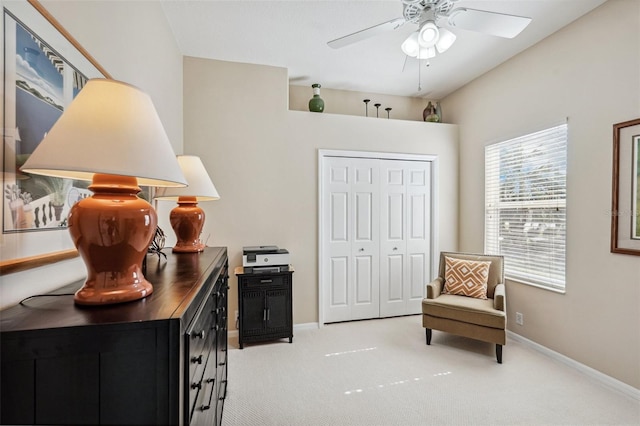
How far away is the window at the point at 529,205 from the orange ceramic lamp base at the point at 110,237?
3.31 meters

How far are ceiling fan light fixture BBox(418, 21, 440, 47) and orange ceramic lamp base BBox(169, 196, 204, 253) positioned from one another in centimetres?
176

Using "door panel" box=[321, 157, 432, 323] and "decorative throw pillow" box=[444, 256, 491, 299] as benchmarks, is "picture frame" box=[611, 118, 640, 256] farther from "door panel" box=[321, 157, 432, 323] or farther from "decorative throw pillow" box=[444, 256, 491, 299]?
"door panel" box=[321, 157, 432, 323]

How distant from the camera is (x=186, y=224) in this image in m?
1.78

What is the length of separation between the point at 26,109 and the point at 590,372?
3788 millimetres

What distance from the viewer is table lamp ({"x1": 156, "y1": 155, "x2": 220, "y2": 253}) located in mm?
1708

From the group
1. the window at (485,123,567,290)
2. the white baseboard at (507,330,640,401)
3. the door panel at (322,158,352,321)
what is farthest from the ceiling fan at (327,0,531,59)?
the white baseboard at (507,330,640,401)

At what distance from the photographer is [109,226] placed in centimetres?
74

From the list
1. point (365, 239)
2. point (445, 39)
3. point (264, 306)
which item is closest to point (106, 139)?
point (445, 39)

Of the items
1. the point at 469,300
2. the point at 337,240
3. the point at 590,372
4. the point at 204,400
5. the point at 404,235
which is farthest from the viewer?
the point at 404,235

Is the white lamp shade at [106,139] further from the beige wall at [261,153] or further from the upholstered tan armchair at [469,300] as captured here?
the upholstered tan armchair at [469,300]

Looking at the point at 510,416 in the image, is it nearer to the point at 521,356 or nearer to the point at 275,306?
the point at 521,356

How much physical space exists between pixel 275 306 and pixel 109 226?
2478mm

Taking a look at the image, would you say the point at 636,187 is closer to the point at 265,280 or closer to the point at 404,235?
the point at 404,235

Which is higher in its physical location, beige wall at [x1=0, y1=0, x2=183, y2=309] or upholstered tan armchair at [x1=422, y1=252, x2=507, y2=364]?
Answer: beige wall at [x1=0, y1=0, x2=183, y2=309]
